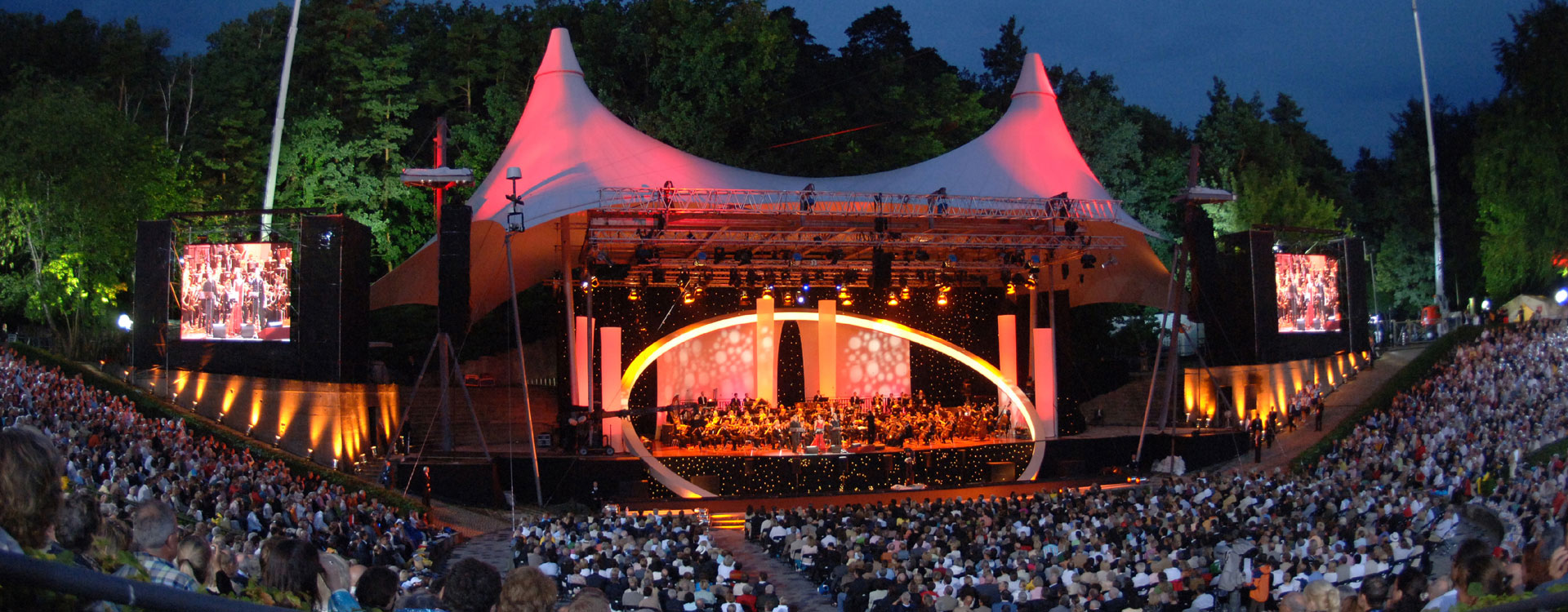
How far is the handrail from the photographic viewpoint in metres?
1.48

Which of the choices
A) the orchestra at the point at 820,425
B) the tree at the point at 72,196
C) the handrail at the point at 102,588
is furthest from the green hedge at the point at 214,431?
the handrail at the point at 102,588

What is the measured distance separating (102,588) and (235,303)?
58.1ft

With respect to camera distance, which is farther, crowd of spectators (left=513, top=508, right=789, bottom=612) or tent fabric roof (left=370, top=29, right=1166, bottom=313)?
tent fabric roof (left=370, top=29, right=1166, bottom=313)

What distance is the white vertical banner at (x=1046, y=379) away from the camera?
71.6 ft

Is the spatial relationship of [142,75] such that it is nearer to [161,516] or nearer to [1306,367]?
[1306,367]

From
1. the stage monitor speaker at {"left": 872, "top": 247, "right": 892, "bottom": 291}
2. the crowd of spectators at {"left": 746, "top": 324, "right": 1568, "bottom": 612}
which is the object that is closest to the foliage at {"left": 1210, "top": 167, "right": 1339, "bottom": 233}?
the crowd of spectators at {"left": 746, "top": 324, "right": 1568, "bottom": 612}

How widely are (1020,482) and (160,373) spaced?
13.3m

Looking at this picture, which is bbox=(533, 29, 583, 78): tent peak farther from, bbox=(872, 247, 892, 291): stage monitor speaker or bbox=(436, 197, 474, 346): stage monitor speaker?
bbox=(872, 247, 892, 291): stage monitor speaker

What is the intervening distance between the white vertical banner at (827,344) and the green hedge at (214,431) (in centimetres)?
924

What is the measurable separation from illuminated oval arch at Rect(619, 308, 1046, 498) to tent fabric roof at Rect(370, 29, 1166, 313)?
8.72 feet

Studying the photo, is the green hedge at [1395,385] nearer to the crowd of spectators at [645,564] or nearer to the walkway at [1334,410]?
the walkway at [1334,410]

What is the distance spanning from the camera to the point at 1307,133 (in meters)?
39.0

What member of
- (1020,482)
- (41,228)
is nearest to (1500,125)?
(1020,482)

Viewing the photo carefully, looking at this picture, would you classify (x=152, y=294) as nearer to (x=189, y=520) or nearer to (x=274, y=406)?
(x=274, y=406)
